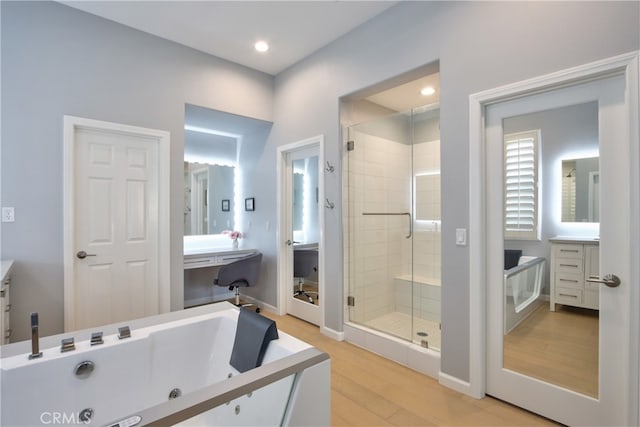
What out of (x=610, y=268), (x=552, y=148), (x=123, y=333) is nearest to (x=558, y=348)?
(x=610, y=268)

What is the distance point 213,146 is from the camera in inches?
177

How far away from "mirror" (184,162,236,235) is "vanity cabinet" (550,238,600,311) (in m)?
3.92

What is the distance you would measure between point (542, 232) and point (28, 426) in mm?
2925

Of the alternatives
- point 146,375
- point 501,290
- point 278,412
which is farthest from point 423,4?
point 146,375

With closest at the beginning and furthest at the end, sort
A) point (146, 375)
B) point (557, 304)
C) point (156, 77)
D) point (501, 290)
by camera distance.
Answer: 1. point (146, 375)
2. point (557, 304)
3. point (501, 290)
4. point (156, 77)

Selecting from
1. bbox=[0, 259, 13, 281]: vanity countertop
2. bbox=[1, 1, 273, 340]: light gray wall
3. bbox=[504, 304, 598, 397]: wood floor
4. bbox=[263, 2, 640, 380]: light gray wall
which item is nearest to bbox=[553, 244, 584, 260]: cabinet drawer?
bbox=[504, 304, 598, 397]: wood floor

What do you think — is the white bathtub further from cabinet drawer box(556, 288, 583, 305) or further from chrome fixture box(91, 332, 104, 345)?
cabinet drawer box(556, 288, 583, 305)

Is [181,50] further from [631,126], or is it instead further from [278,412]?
[631,126]

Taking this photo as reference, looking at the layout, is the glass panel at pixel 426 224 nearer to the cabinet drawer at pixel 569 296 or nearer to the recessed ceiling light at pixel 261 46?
the cabinet drawer at pixel 569 296

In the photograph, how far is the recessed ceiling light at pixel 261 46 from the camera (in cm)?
323

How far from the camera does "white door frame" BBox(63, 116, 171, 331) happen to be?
8.79 feet

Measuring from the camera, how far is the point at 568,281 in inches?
73.7

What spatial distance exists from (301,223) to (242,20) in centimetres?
221

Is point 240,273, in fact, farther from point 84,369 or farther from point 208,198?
point 84,369
